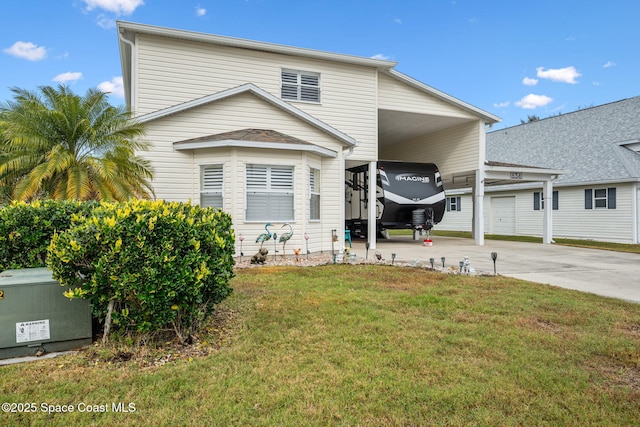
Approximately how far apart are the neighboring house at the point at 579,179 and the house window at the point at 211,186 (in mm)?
14062

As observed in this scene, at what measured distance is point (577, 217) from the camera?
796 inches

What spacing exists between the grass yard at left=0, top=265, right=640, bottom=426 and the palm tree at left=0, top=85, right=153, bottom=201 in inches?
187

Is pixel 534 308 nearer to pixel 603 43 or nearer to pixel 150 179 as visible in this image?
pixel 150 179

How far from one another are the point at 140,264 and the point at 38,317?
1206 mm

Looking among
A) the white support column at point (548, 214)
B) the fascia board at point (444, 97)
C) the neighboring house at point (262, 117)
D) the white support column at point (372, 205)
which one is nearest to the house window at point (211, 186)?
the neighboring house at point (262, 117)

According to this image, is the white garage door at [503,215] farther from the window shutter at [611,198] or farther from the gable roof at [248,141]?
the gable roof at [248,141]

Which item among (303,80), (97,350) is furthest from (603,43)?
(97,350)

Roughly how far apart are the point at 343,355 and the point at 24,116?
8.48 metres

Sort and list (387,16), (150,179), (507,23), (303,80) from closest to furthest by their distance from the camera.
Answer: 1. (150,179)
2. (303,80)
3. (507,23)
4. (387,16)

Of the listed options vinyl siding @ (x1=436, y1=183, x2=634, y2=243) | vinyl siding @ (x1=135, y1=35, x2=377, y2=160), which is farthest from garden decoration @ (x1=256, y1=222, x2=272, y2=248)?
vinyl siding @ (x1=436, y1=183, x2=634, y2=243)

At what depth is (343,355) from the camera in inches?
144

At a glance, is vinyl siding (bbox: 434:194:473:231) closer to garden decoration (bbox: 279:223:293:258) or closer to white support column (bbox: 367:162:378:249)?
white support column (bbox: 367:162:378:249)

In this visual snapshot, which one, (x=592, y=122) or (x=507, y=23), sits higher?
(x=507, y=23)

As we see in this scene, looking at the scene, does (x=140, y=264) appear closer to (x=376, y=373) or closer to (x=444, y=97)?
(x=376, y=373)
